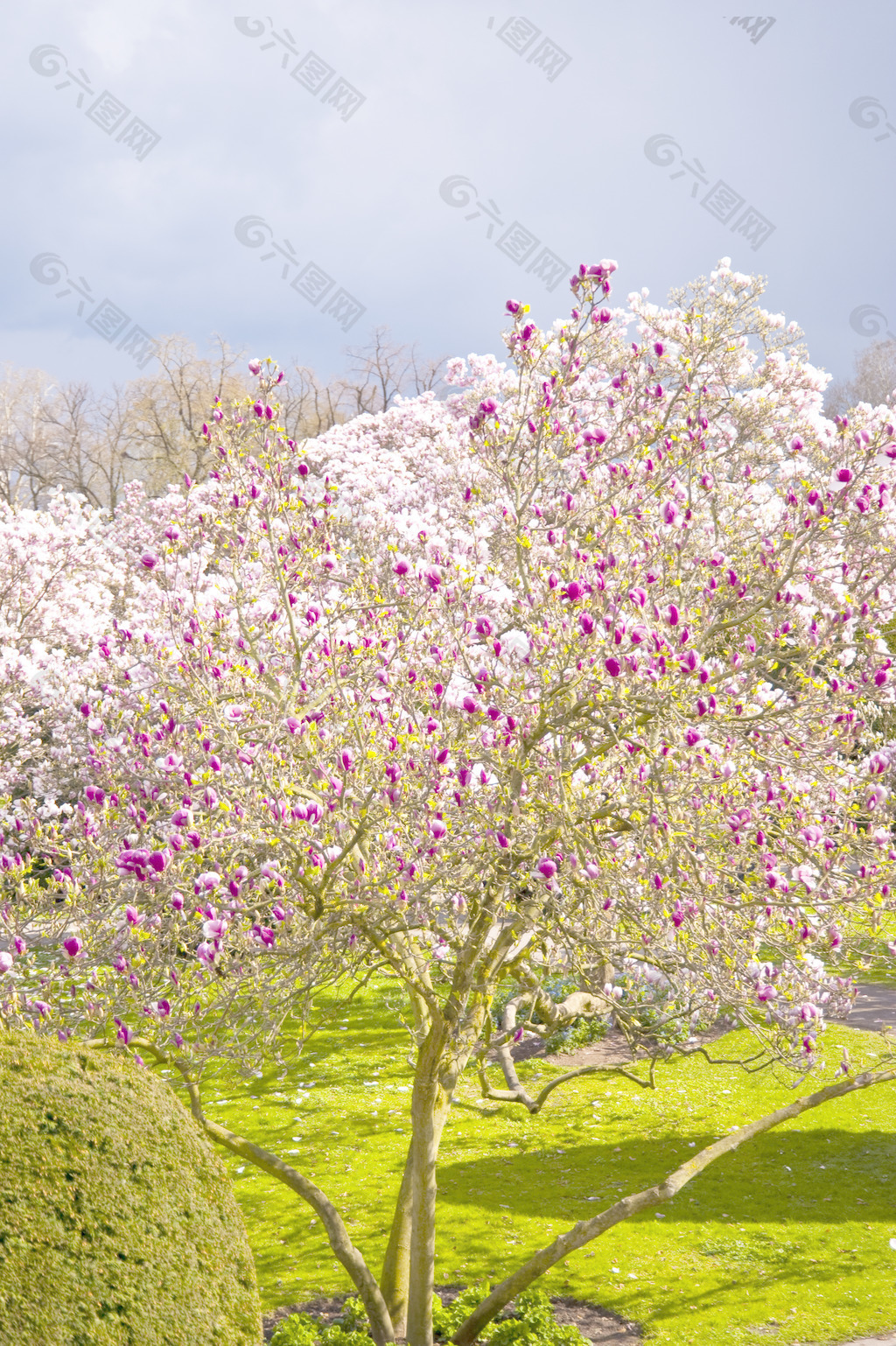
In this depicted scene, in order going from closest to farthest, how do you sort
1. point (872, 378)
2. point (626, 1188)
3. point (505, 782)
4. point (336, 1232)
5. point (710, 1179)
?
point (505, 782) → point (336, 1232) → point (626, 1188) → point (710, 1179) → point (872, 378)

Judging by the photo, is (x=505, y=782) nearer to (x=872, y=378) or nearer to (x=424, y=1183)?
(x=424, y=1183)

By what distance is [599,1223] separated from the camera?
5602 millimetres

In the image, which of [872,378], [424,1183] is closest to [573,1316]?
[424,1183]

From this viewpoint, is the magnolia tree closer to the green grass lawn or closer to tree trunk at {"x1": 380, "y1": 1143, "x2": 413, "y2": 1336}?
tree trunk at {"x1": 380, "y1": 1143, "x2": 413, "y2": 1336}

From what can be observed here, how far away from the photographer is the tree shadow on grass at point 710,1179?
8258 millimetres

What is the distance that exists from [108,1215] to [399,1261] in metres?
3.87

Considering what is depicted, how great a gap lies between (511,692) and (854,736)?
2.16 metres

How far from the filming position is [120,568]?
18125 millimetres

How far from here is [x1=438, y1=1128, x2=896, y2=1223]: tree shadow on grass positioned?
8.26 meters

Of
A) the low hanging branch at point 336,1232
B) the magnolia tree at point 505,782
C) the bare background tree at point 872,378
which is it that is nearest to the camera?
the magnolia tree at point 505,782

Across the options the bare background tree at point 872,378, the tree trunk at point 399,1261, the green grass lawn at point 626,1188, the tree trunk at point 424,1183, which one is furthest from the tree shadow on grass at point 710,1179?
the bare background tree at point 872,378

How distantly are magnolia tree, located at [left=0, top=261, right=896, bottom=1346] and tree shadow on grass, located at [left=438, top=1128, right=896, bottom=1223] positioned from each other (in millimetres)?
2341

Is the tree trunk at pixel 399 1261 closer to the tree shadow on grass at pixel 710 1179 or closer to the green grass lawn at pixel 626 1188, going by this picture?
the green grass lawn at pixel 626 1188

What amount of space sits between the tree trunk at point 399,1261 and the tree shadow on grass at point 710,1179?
1914mm
